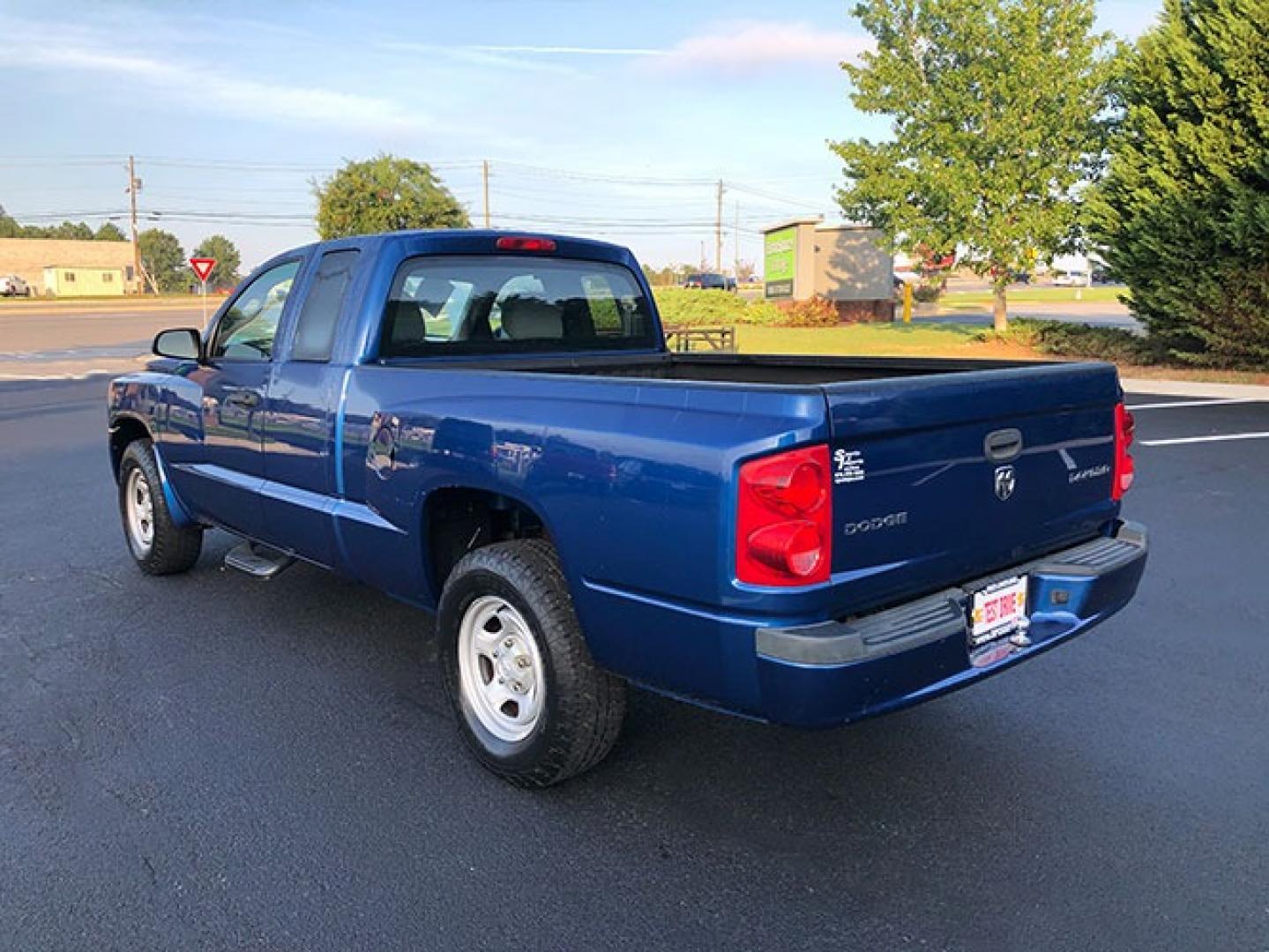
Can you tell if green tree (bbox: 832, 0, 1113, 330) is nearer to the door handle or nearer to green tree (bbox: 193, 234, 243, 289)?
the door handle

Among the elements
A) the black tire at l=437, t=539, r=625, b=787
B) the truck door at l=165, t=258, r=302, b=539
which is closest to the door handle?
the truck door at l=165, t=258, r=302, b=539

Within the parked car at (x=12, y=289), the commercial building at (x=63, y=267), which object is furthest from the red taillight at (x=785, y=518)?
the commercial building at (x=63, y=267)

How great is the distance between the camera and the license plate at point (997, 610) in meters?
2.95

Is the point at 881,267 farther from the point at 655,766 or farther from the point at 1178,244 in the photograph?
the point at 655,766

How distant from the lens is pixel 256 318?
4.78 m

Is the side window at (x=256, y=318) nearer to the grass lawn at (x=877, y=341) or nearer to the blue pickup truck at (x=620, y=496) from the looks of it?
the blue pickup truck at (x=620, y=496)

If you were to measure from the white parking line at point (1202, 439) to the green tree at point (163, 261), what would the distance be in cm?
12261

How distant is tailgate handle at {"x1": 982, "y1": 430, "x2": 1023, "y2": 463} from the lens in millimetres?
2926

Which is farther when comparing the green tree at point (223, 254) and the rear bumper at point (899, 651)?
the green tree at point (223, 254)

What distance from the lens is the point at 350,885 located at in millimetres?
2760

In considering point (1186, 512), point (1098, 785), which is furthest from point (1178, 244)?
point (1098, 785)

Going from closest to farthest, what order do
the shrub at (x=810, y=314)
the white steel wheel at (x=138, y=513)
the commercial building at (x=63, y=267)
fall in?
the white steel wheel at (x=138, y=513)
the shrub at (x=810, y=314)
the commercial building at (x=63, y=267)

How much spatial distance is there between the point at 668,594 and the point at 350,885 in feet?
3.98

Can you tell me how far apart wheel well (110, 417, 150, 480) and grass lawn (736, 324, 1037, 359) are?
13217mm
